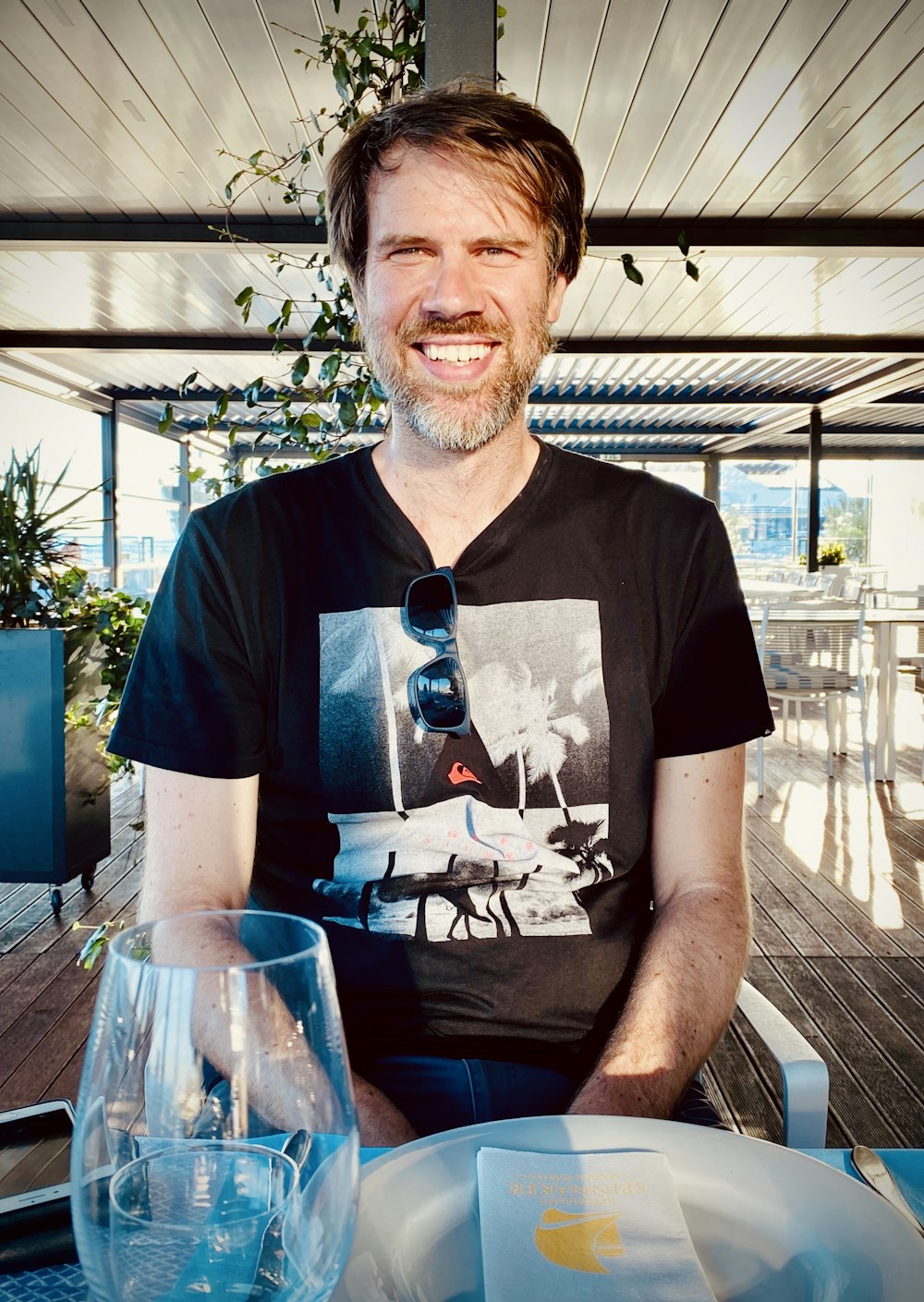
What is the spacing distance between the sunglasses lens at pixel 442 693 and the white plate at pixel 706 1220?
2.06 ft

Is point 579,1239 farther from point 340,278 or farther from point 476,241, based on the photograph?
point 340,278

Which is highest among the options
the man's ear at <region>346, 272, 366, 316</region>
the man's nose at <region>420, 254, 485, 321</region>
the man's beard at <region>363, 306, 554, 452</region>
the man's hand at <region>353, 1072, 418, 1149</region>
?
the man's ear at <region>346, 272, 366, 316</region>

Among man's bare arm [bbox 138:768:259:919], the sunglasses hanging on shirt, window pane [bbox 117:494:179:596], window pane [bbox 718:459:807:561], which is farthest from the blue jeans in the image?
window pane [bbox 718:459:807:561]

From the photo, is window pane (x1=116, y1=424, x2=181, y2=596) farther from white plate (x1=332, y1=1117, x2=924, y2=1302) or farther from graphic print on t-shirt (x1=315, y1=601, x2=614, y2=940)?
white plate (x1=332, y1=1117, x2=924, y2=1302)

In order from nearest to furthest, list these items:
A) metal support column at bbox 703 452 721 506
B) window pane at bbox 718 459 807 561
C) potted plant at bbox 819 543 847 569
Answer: potted plant at bbox 819 543 847 569, metal support column at bbox 703 452 721 506, window pane at bbox 718 459 807 561

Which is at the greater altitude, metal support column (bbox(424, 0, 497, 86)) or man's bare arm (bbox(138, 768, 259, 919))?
metal support column (bbox(424, 0, 497, 86))

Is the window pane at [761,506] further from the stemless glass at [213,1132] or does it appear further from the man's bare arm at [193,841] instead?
the stemless glass at [213,1132]

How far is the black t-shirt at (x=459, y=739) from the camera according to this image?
1.14m

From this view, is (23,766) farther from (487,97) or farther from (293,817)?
(487,97)

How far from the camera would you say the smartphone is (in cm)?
54

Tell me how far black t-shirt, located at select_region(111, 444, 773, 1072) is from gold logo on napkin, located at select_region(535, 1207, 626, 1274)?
617 mm

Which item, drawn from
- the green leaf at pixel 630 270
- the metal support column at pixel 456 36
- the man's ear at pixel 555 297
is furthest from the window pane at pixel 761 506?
the man's ear at pixel 555 297

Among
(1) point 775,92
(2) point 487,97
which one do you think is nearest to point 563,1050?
(2) point 487,97

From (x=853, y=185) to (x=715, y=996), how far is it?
4463mm
